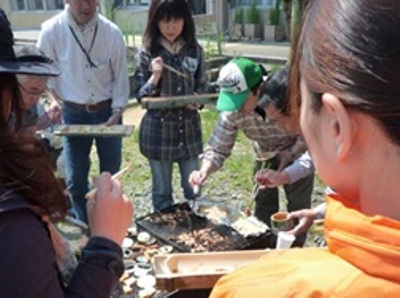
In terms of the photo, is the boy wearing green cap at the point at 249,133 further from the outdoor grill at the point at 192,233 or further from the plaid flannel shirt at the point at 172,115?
the plaid flannel shirt at the point at 172,115

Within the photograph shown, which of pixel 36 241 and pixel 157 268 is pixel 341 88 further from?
pixel 157 268

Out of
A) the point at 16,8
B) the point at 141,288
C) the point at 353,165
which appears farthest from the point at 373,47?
the point at 16,8

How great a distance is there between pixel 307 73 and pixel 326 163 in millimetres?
155

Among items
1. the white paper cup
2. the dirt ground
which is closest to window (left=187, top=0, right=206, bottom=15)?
the dirt ground

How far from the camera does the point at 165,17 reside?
3.08 meters

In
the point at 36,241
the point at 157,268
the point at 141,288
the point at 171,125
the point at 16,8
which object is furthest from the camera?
the point at 16,8

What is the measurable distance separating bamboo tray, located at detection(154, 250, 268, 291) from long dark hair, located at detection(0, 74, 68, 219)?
2.71 feet

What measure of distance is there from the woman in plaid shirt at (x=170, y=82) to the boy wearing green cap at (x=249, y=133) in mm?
506

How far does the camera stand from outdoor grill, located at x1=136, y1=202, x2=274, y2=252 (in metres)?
2.22

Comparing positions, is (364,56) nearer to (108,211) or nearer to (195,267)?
(108,211)

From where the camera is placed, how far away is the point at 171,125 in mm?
3143

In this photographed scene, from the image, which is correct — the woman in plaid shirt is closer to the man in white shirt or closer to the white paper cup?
the man in white shirt

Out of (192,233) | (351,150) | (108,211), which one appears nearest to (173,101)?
(192,233)

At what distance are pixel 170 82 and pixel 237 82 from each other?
981 mm
